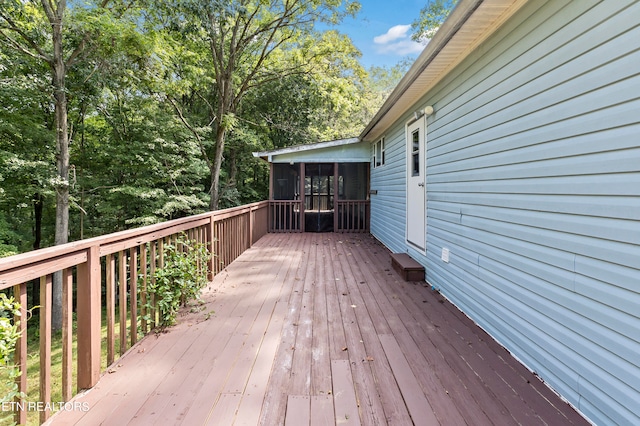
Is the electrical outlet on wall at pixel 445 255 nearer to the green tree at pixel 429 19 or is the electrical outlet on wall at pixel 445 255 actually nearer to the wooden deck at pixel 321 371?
the wooden deck at pixel 321 371

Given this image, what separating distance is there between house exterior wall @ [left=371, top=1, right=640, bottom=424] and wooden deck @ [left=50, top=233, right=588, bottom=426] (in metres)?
0.30

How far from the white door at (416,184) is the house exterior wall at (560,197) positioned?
3.99ft

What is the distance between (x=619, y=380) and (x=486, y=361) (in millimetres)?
774

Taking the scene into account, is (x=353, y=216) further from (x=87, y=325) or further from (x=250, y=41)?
(x=87, y=325)

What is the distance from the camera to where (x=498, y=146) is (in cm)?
239

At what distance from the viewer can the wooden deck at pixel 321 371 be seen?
62.1 inches

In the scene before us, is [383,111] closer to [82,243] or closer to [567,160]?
[567,160]

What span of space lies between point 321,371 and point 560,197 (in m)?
1.80

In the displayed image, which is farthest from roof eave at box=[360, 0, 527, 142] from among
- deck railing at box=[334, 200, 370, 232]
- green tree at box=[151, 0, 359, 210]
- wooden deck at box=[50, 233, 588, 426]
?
green tree at box=[151, 0, 359, 210]

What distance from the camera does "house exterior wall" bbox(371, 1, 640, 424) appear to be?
1385mm

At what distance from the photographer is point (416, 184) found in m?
4.60

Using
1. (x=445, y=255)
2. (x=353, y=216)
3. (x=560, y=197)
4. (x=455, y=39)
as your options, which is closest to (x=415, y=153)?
(x=445, y=255)

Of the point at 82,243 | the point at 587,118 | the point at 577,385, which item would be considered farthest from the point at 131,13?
the point at 577,385

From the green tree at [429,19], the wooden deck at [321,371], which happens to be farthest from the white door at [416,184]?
the green tree at [429,19]
